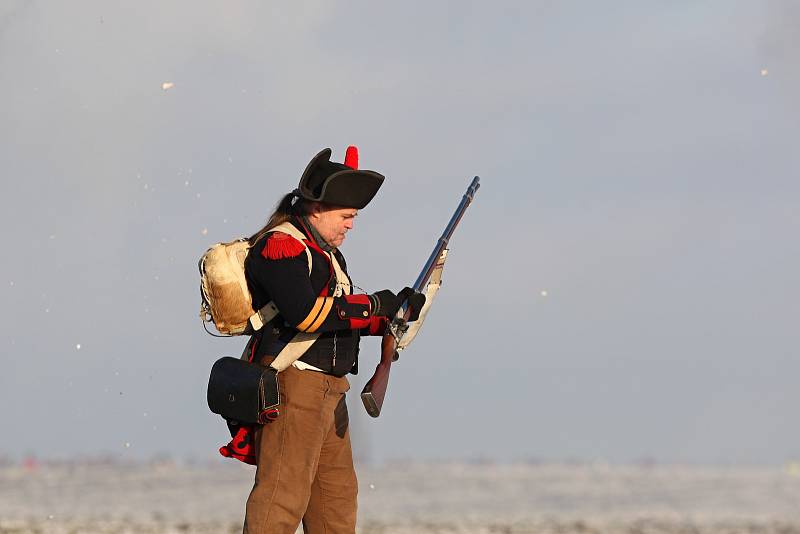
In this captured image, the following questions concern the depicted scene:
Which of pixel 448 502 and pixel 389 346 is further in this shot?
pixel 448 502

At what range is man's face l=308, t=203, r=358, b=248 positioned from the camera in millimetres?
7121

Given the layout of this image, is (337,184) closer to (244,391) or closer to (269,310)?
(269,310)

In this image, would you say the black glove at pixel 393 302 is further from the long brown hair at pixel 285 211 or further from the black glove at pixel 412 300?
the long brown hair at pixel 285 211

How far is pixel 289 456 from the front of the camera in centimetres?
696

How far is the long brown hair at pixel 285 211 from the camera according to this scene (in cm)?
708

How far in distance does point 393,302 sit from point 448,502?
16.0 meters

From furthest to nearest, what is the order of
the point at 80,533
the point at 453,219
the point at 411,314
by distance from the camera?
1. the point at 80,533
2. the point at 453,219
3. the point at 411,314

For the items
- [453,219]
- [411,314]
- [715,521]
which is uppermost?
[453,219]

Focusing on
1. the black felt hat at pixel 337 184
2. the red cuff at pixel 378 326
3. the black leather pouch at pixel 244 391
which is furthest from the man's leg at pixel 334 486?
the black felt hat at pixel 337 184

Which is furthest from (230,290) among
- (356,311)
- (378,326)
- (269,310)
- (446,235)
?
(446,235)

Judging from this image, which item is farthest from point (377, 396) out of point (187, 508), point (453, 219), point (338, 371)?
point (187, 508)

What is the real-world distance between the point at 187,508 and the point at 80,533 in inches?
239

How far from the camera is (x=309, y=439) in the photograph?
703 cm

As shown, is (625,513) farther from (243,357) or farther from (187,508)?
(243,357)
